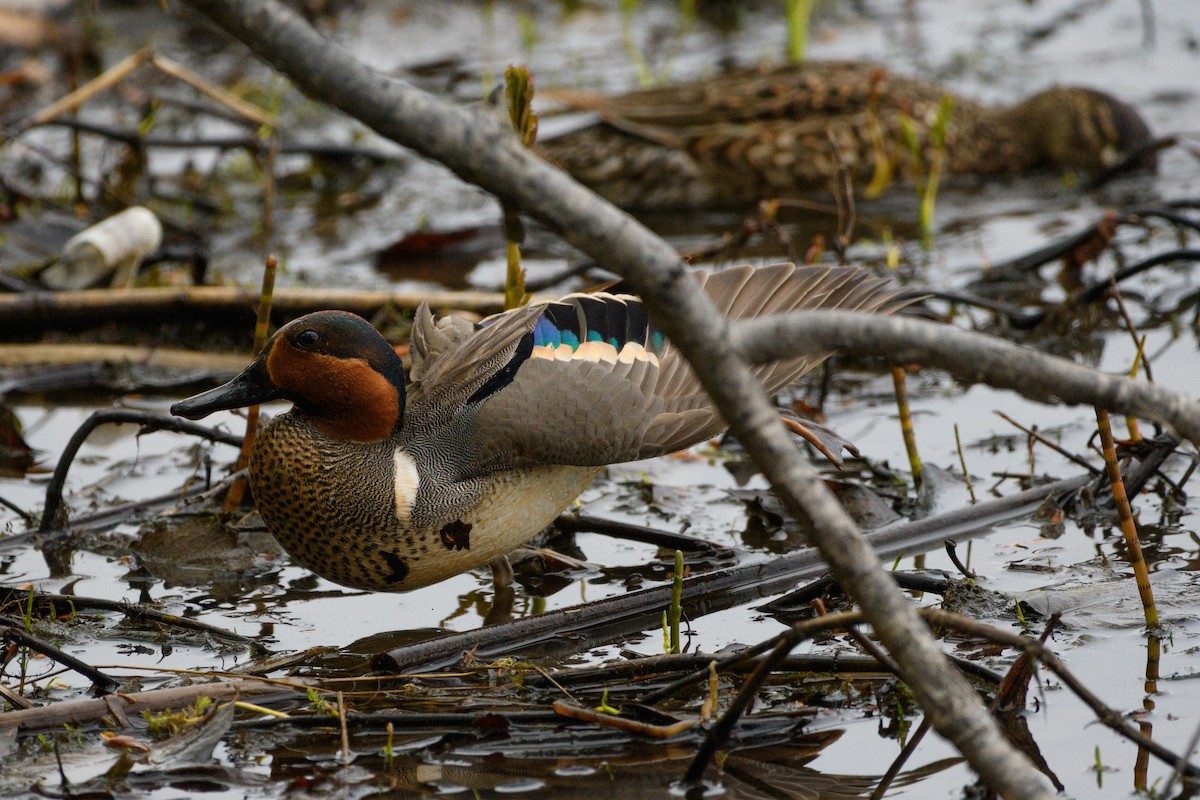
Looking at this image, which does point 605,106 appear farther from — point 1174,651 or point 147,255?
point 1174,651

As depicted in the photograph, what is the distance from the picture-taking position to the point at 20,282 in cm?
580

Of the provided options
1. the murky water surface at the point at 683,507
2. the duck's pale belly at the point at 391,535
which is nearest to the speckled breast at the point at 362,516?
the duck's pale belly at the point at 391,535

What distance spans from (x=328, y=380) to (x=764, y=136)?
4.48 m

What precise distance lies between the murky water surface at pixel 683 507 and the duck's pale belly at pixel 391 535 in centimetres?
23

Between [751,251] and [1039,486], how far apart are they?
8.86ft

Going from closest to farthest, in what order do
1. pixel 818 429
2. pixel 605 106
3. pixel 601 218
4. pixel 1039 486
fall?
pixel 601 218 → pixel 818 429 → pixel 1039 486 → pixel 605 106

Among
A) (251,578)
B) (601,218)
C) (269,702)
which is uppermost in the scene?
(251,578)

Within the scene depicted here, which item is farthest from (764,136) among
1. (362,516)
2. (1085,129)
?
(362,516)

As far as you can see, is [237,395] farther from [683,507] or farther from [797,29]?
[797,29]

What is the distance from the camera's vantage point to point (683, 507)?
A: 4680 mm

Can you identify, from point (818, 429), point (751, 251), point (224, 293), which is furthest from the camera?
point (751, 251)

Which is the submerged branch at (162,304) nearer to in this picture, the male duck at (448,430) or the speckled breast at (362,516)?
the male duck at (448,430)

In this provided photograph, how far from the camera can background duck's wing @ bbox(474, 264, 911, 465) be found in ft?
12.4

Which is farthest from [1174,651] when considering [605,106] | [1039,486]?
[605,106]
